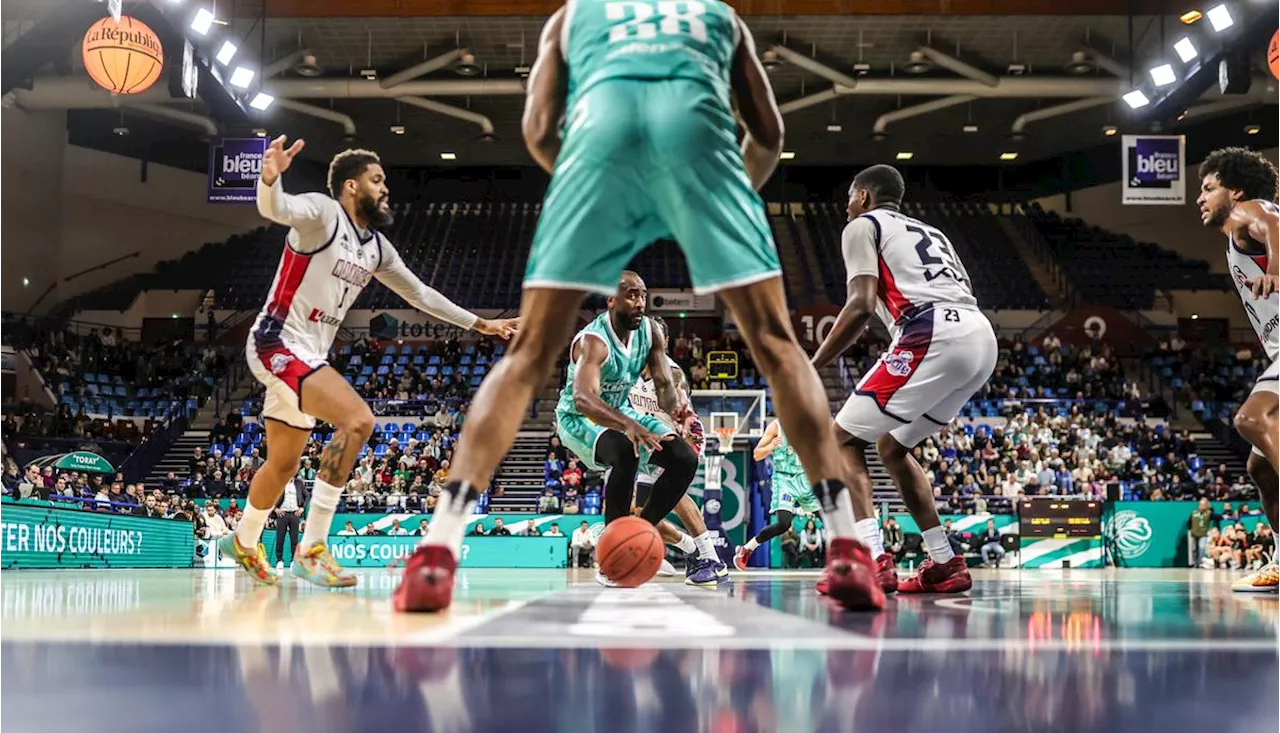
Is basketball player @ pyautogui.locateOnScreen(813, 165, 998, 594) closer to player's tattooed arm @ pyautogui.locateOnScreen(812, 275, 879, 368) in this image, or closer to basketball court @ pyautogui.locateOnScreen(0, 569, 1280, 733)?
player's tattooed arm @ pyautogui.locateOnScreen(812, 275, 879, 368)

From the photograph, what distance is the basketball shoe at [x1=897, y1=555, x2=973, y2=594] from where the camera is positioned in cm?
459

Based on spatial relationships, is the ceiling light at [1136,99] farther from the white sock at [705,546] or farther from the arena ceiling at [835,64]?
the white sock at [705,546]

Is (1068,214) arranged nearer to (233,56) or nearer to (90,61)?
(233,56)

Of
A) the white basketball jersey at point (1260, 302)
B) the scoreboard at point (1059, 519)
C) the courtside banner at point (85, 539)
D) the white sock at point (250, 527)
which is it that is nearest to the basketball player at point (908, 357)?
the white basketball jersey at point (1260, 302)

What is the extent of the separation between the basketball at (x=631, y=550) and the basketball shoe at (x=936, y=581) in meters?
1.18

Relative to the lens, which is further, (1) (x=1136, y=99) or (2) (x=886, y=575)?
(1) (x=1136, y=99)

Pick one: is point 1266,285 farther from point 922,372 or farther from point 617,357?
point 617,357

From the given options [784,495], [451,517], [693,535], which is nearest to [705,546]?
[693,535]

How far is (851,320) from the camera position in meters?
4.11

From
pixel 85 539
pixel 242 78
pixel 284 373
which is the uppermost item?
pixel 242 78

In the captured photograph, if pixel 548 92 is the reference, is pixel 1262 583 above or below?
below

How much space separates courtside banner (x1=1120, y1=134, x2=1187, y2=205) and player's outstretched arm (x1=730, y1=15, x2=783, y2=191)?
16225 millimetres

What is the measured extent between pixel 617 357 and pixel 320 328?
65.2 inches

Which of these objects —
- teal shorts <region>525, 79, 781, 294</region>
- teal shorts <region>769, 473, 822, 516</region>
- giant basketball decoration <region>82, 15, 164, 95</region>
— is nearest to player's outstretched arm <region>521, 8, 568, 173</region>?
teal shorts <region>525, 79, 781, 294</region>
